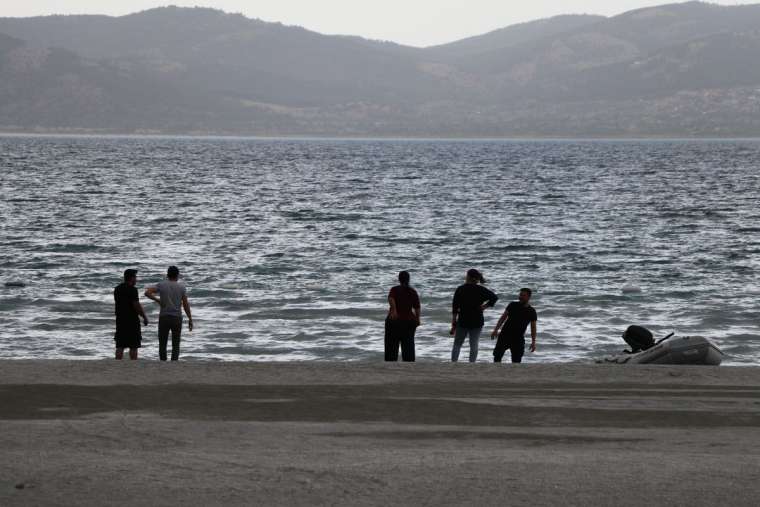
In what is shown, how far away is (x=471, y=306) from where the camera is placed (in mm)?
18969

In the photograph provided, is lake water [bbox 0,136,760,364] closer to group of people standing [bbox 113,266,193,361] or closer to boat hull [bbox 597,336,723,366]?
group of people standing [bbox 113,266,193,361]

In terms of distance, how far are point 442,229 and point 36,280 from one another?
24519mm

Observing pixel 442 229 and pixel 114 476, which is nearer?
pixel 114 476

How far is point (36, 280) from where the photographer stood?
114 ft

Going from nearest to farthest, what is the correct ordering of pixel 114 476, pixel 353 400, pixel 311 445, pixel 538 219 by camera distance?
pixel 114 476 → pixel 311 445 → pixel 353 400 → pixel 538 219

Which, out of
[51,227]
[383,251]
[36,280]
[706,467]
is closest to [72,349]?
[36,280]

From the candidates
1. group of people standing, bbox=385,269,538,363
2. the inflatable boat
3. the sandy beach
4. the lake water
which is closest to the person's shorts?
the sandy beach

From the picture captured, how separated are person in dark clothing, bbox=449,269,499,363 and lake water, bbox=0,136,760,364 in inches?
122

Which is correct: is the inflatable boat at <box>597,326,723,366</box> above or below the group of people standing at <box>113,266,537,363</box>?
below

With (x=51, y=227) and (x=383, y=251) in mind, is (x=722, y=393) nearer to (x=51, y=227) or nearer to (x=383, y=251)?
(x=383, y=251)

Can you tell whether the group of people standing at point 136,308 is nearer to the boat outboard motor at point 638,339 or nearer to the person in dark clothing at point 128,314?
the person in dark clothing at point 128,314

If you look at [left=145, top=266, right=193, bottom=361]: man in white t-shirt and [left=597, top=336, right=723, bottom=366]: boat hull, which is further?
[left=597, top=336, right=723, bottom=366]: boat hull

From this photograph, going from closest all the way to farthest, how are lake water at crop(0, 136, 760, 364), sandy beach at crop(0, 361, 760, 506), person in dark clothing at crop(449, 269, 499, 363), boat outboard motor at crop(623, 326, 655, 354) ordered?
sandy beach at crop(0, 361, 760, 506) → person in dark clothing at crop(449, 269, 499, 363) → boat outboard motor at crop(623, 326, 655, 354) → lake water at crop(0, 136, 760, 364)

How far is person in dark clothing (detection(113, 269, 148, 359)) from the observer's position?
18.1 m
